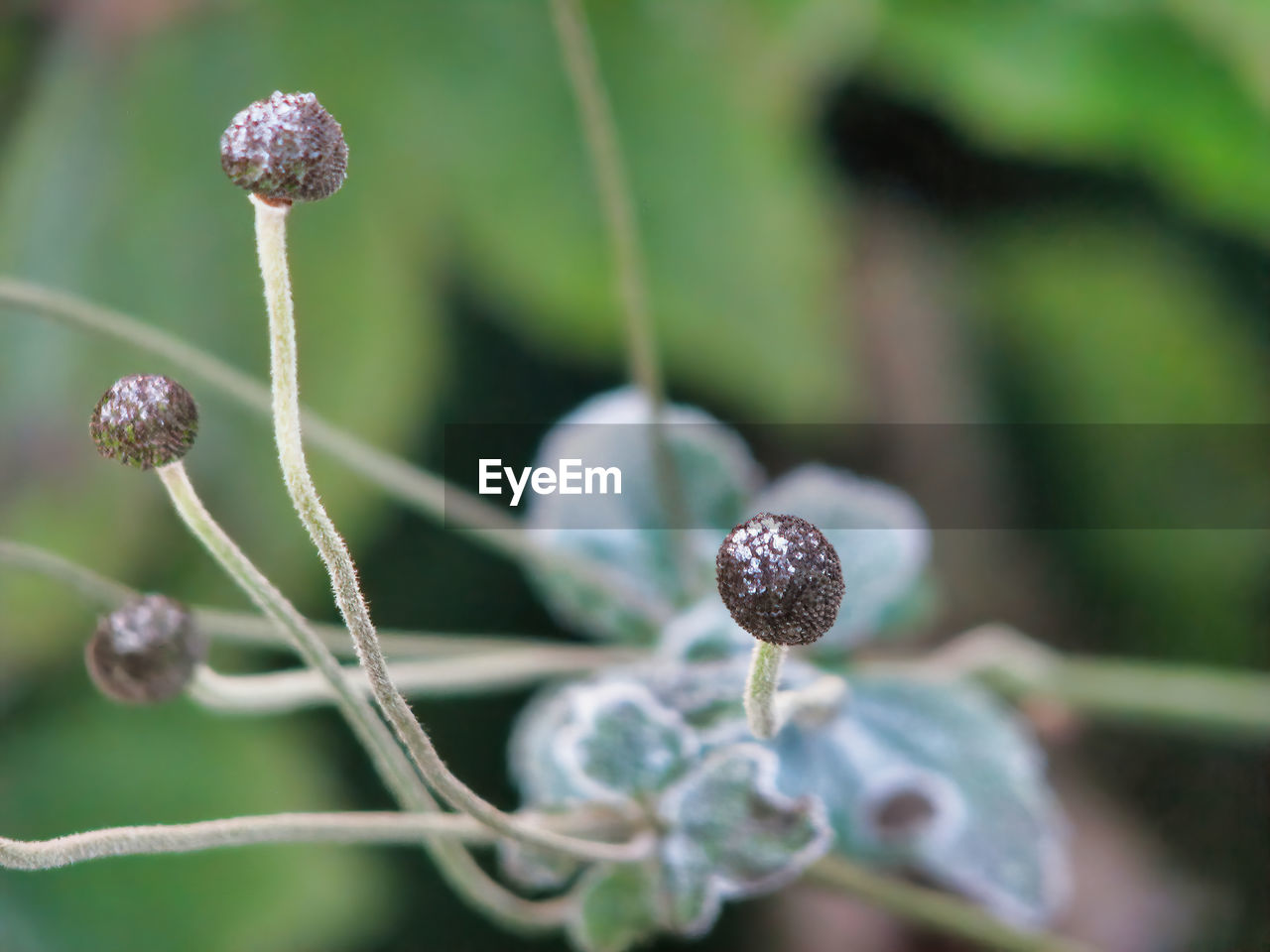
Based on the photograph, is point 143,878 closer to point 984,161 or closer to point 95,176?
point 95,176

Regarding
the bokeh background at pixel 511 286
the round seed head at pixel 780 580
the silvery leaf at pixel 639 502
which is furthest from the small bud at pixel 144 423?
the bokeh background at pixel 511 286

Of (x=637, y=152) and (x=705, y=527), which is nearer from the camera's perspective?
(x=705, y=527)

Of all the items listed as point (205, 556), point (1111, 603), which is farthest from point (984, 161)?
point (205, 556)

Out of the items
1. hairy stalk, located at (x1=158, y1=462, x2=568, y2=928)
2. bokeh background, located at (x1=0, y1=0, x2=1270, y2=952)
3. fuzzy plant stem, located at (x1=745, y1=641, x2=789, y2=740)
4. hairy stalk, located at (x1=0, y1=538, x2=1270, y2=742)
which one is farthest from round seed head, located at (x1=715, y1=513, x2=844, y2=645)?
bokeh background, located at (x1=0, y1=0, x2=1270, y2=952)

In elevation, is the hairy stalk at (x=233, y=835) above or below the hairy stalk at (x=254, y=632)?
below

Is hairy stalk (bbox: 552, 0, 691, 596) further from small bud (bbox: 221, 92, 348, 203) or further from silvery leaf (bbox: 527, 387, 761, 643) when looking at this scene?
small bud (bbox: 221, 92, 348, 203)

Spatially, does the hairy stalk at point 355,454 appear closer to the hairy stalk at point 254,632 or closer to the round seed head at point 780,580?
the hairy stalk at point 254,632

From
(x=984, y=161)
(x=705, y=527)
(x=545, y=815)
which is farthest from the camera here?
(x=984, y=161)
